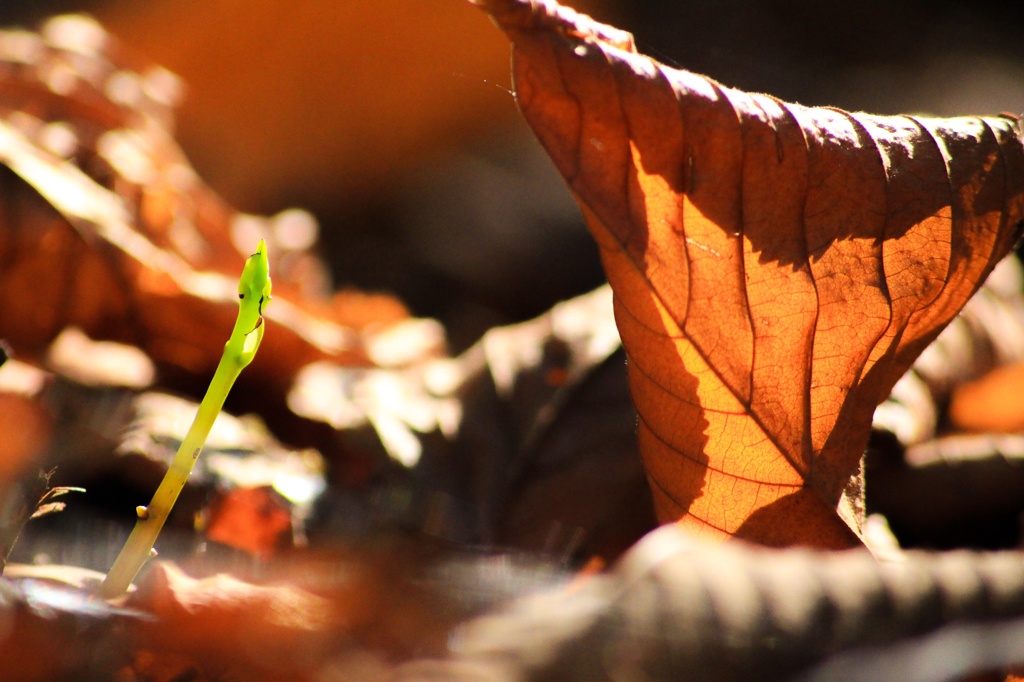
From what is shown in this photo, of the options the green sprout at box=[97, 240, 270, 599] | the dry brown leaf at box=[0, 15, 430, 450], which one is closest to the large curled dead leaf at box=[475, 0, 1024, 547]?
the green sprout at box=[97, 240, 270, 599]

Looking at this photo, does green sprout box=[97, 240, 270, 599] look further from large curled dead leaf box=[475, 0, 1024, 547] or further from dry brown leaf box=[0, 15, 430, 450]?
dry brown leaf box=[0, 15, 430, 450]

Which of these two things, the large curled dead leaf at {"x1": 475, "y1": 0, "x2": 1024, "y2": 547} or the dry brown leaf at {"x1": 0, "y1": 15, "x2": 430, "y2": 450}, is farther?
the dry brown leaf at {"x1": 0, "y1": 15, "x2": 430, "y2": 450}

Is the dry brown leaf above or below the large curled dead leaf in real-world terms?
below

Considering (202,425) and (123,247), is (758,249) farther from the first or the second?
(123,247)

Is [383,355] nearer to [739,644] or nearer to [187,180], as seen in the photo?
[187,180]

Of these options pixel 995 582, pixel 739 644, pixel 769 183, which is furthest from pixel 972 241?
pixel 739 644
